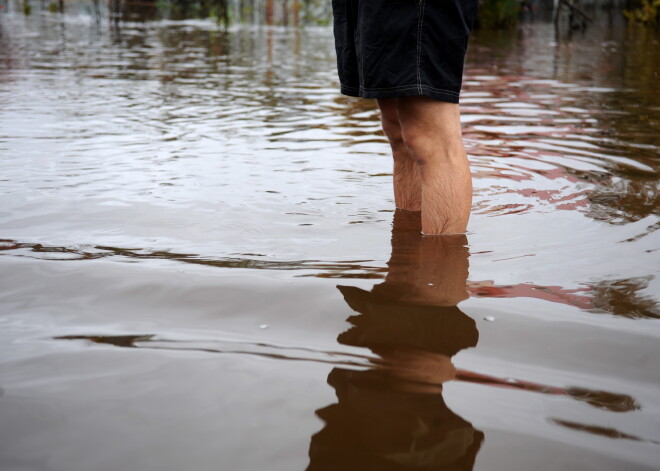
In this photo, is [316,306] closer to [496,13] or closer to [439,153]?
[439,153]

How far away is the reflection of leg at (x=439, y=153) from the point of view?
8.39 ft

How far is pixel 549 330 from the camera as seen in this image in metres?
1.87

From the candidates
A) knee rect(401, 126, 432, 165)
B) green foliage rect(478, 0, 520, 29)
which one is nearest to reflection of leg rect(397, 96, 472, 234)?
knee rect(401, 126, 432, 165)

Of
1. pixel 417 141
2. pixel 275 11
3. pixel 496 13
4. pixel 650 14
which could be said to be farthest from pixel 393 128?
pixel 275 11

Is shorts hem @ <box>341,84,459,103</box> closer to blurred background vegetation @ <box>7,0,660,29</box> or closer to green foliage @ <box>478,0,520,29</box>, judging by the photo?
blurred background vegetation @ <box>7,0,660,29</box>

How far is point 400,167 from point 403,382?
1.61 meters

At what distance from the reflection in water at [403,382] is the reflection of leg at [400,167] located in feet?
2.47

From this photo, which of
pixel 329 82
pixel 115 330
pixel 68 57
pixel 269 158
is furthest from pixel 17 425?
pixel 68 57

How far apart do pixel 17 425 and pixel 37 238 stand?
54.7 inches

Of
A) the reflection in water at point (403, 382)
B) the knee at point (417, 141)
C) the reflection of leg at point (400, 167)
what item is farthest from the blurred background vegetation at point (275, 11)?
the reflection in water at point (403, 382)

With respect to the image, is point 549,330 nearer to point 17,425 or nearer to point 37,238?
point 17,425

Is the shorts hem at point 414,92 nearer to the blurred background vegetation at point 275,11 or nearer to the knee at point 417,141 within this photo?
the knee at point 417,141

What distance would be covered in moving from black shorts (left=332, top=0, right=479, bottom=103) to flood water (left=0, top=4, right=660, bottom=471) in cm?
59

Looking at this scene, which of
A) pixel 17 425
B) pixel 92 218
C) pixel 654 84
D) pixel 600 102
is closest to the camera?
pixel 17 425
